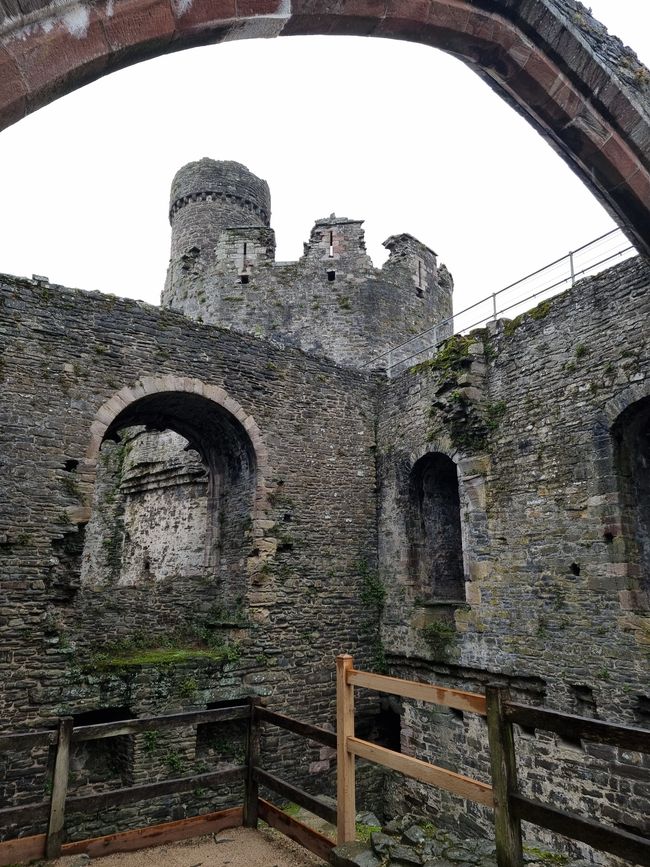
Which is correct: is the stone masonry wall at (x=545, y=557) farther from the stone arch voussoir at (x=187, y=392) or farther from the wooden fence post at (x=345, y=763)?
the wooden fence post at (x=345, y=763)

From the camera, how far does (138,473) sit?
595 inches

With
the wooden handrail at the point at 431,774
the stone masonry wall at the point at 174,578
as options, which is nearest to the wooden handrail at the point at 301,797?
the wooden handrail at the point at 431,774

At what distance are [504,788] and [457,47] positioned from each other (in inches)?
185

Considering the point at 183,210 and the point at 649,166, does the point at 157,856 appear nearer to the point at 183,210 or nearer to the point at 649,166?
the point at 649,166

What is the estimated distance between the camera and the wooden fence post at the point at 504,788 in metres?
3.41

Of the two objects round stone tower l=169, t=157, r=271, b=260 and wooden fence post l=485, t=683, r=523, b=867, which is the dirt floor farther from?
round stone tower l=169, t=157, r=271, b=260

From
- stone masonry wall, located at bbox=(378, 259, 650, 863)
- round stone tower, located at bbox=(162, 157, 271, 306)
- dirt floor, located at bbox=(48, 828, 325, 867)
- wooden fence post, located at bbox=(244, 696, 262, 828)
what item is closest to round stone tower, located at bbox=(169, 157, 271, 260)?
round stone tower, located at bbox=(162, 157, 271, 306)

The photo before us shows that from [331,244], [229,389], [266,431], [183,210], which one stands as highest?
[183,210]

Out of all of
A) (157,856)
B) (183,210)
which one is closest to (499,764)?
(157,856)

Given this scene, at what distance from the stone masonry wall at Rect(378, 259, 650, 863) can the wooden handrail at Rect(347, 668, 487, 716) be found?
173 inches

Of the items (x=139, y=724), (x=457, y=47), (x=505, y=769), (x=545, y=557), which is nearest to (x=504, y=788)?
(x=505, y=769)

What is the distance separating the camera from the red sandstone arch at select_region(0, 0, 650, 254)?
93.9 inches

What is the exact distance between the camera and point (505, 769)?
3.44 m

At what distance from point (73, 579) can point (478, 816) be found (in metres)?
6.71
